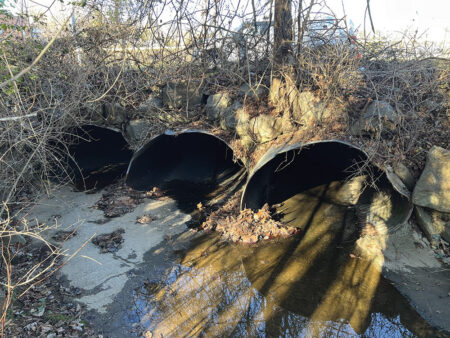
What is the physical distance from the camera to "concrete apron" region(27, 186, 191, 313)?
207 inches

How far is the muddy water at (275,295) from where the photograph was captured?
4.42 m

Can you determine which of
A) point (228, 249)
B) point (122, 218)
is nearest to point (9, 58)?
point (122, 218)

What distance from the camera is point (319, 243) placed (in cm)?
654

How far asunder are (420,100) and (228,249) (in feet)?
16.0

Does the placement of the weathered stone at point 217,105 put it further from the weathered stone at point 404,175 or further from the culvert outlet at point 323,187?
the weathered stone at point 404,175

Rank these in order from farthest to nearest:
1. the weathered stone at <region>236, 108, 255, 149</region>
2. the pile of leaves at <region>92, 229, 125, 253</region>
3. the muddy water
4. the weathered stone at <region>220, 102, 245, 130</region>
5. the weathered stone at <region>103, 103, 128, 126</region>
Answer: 1. the weathered stone at <region>103, 103, 128, 126</region>
2. the weathered stone at <region>220, 102, 245, 130</region>
3. the weathered stone at <region>236, 108, 255, 149</region>
4. the pile of leaves at <region>92, 229, 125, 253</region>
5. the muddy water

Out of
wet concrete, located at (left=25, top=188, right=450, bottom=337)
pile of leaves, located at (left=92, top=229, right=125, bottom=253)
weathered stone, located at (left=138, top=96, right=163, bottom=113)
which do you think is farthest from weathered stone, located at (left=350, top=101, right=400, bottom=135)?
weathered stone, located at (left=138, top=96, right=163, bottom=113)

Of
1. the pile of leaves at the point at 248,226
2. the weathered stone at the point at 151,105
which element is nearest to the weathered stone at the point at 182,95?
the weathered stone at the point at 151,105

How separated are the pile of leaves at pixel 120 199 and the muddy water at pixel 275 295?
7.60ft

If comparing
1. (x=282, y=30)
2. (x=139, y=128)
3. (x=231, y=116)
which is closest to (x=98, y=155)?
(x=139, y=128)

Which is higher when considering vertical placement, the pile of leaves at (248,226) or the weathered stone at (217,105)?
the weathered stone at (217,105)

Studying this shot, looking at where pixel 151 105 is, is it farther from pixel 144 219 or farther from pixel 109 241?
pixel 109 241

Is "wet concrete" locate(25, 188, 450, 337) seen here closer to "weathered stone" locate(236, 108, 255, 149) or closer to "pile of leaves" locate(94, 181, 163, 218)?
"pile of leaves" locate(94, 181, 163, 218)

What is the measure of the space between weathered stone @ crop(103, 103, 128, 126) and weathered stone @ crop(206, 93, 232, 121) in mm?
2572
